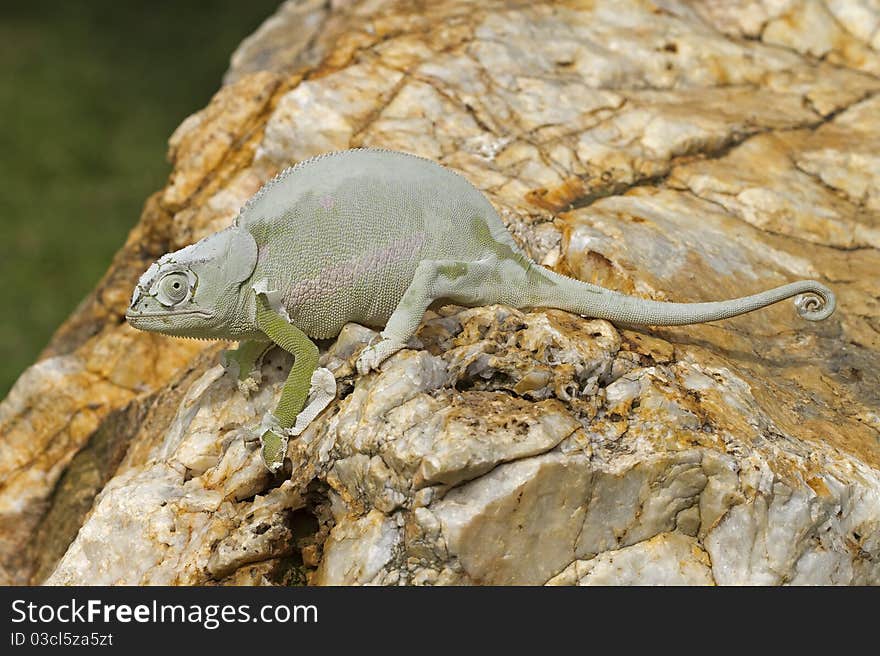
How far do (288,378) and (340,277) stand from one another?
0.26m

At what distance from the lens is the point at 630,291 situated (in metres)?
2.53

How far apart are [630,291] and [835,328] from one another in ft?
1.92

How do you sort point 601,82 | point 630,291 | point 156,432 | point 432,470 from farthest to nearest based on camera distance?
Result: point 601,82, point 156,432, point 630,291, point 432,470

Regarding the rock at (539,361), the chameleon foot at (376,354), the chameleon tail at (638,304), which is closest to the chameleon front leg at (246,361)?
the rock at (539,361)

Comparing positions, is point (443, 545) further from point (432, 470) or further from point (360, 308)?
point (360, 308)

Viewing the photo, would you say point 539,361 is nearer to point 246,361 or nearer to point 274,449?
point 274,449

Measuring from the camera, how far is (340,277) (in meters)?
2.25

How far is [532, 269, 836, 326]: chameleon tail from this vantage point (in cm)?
229

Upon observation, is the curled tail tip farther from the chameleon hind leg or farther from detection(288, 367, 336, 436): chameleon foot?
detection(288, 367, 336, 436): chameleon foot

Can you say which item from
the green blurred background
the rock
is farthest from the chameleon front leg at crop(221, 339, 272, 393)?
the green blurred background

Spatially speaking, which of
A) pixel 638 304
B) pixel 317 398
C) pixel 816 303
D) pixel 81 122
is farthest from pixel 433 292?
pixel 81 122

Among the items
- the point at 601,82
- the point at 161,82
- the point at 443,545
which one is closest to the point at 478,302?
the point at 443,545

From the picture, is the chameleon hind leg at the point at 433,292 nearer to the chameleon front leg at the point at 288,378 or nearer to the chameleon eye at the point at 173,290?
the chameleon front leg at the point at 288,378

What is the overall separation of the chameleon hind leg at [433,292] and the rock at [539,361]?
0.17ft
